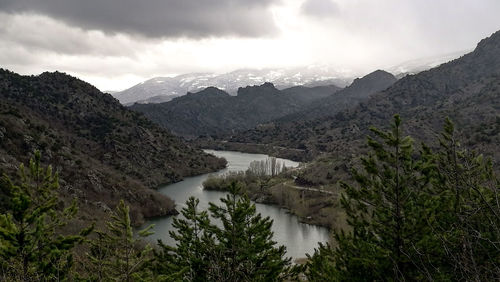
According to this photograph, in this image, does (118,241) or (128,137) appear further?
(128,137)

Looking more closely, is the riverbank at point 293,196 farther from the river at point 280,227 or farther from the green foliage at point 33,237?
the green foliage at point 33,237

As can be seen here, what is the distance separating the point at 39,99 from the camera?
440ft

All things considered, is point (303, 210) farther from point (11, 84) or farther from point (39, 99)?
point (11, 84)

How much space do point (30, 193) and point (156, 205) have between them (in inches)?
3138

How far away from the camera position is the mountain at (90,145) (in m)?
83.9

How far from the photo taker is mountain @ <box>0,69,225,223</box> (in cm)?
8394

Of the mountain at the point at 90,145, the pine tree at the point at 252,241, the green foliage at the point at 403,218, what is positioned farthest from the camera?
the mountain at the point at 90,145

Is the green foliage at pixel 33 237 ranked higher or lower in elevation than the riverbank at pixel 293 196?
higher

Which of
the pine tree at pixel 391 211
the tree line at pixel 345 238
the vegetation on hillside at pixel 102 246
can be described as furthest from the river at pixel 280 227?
the pine tree at pixel 391 211

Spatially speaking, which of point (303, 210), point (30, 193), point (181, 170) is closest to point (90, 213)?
point (303, 210)

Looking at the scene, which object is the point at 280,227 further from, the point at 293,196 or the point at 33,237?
the point at 33,237

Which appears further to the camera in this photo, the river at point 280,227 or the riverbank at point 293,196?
the riverbank at point 293,196

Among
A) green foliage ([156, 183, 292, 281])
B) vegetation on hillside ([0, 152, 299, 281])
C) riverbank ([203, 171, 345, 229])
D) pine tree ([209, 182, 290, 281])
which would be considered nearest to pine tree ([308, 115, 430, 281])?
pine tree ([209, 182, 290, 281])

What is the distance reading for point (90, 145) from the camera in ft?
414
